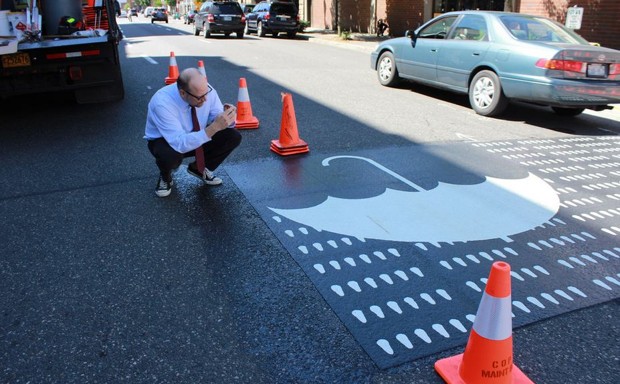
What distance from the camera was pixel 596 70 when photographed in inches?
273

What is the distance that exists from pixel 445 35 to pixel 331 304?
7.31 m

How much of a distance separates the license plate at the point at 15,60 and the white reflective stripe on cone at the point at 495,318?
6618 millimetres

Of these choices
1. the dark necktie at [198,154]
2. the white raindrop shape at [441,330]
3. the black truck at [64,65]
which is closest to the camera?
the white raindrop shape at [441,330]

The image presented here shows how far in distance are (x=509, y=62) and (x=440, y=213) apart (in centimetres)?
424

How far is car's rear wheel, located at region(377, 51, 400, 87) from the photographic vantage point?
10.4 m

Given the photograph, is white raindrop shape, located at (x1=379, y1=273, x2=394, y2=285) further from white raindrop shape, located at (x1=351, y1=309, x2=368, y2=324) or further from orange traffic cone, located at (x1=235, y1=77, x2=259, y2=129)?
orange traffic cone, located at (x1=235, y1=77, x2=259, y2=129)

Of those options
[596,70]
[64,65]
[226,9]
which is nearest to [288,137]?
[64,65]

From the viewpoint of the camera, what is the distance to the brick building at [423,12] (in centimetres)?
1428

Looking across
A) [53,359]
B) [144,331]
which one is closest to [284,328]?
[144,331]

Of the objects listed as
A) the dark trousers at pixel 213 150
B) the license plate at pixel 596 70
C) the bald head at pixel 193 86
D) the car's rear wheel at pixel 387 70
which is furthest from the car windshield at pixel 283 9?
the bald head at pixel 193 86

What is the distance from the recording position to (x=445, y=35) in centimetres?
899

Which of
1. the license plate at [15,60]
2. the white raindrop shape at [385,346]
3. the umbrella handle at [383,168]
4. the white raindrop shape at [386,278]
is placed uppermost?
the license plate at [15,60]

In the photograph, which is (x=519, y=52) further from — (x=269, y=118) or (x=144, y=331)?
(x=144, y=331)

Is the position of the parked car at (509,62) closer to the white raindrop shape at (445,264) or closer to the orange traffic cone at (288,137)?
the orange traffic cone at (288,137)
